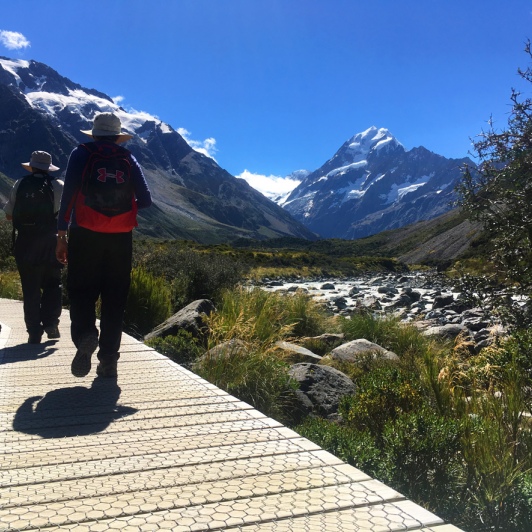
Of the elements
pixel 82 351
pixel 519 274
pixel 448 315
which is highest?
pixel 519 274

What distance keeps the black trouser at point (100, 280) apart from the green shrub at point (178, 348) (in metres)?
2.03

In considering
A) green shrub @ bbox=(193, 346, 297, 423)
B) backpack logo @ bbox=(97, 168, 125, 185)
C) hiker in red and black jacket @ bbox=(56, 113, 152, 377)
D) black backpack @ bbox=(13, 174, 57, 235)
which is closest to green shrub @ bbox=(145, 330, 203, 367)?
green shrub @ bbox=(193, 346, 297, 423)

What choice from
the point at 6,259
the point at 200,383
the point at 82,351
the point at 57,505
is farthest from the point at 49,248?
the point at 6,259

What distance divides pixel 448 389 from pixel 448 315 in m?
11.6

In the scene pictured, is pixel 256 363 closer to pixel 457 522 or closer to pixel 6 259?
pixel 457 522

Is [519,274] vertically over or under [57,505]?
over

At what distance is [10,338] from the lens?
6.04 metres

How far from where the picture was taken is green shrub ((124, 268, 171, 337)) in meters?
8.42

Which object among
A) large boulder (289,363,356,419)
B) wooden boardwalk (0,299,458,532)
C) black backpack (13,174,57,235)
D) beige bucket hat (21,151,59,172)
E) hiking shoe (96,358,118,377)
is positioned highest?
beige bucket hat (21,151,59,172)

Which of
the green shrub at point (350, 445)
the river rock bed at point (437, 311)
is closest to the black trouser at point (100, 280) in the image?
the green shrub at point (350, 445)

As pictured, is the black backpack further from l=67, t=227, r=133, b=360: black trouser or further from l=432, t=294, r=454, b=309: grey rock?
l=432, t=294, r=454, b=309: grey rock

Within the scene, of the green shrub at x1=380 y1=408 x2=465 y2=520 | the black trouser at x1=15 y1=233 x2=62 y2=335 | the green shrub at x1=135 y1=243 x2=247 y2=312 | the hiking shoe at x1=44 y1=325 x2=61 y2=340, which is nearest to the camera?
the green shrub at x1=380 y1=408 x2=465 y2=520

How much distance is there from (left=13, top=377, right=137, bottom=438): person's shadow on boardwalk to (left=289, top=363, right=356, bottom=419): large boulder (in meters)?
2.12

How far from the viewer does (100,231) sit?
400 centimetres
